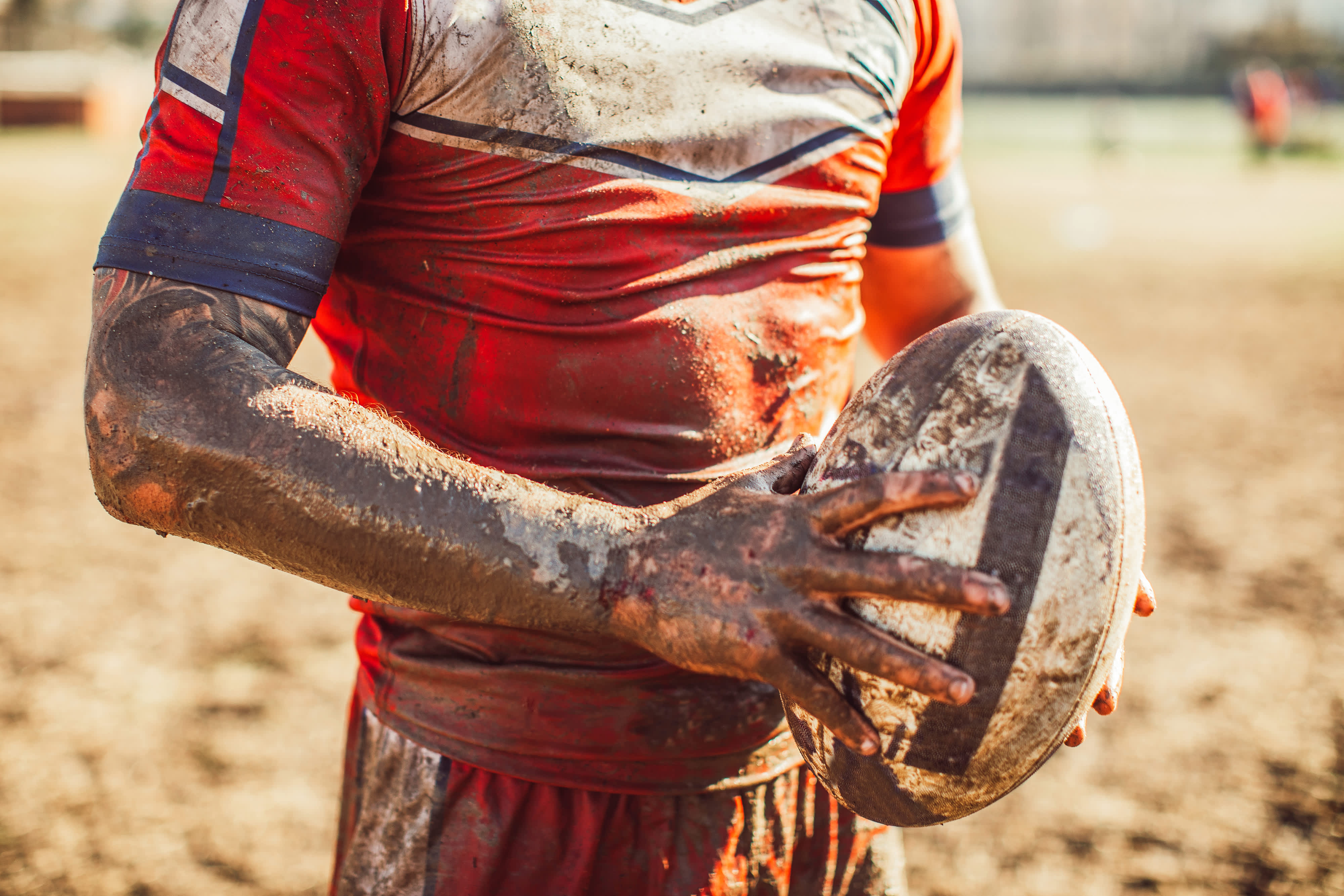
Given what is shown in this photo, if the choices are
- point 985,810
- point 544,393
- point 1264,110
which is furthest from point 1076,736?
point 1264,110

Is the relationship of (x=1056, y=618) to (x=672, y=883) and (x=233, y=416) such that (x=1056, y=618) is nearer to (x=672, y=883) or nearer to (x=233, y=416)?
(x=672, y=883)

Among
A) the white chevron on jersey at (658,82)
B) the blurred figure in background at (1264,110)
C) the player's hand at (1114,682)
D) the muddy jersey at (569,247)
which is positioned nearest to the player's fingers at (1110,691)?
the player's hand at (1114,682)

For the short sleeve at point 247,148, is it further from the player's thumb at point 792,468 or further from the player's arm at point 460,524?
the player's thumb at point 792,468

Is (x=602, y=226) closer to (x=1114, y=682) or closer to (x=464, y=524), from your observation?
(x=464, y=524)

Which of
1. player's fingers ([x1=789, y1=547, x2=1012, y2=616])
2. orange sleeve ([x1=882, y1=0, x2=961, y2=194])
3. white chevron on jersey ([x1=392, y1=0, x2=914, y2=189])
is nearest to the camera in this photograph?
player's fingers ([x1=789, y1=547, x2=1012, y2=616])

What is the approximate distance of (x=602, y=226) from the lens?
153cm

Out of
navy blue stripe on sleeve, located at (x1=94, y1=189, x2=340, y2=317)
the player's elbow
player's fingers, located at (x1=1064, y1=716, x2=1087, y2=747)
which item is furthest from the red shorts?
navy blue stripe on sleeve, located at (x1=94, y1=189, x2=340, y2=317)

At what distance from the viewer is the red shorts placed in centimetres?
161

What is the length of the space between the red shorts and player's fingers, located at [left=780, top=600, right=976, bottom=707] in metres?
0.62

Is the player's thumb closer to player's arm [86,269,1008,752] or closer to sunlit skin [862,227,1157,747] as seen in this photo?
player's arm [86,269,1008,752]

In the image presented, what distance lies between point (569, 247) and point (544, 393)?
22 cm

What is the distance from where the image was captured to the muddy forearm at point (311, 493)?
3.92 feet

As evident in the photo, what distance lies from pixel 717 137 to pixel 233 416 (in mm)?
817

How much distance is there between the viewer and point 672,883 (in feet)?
5.36
